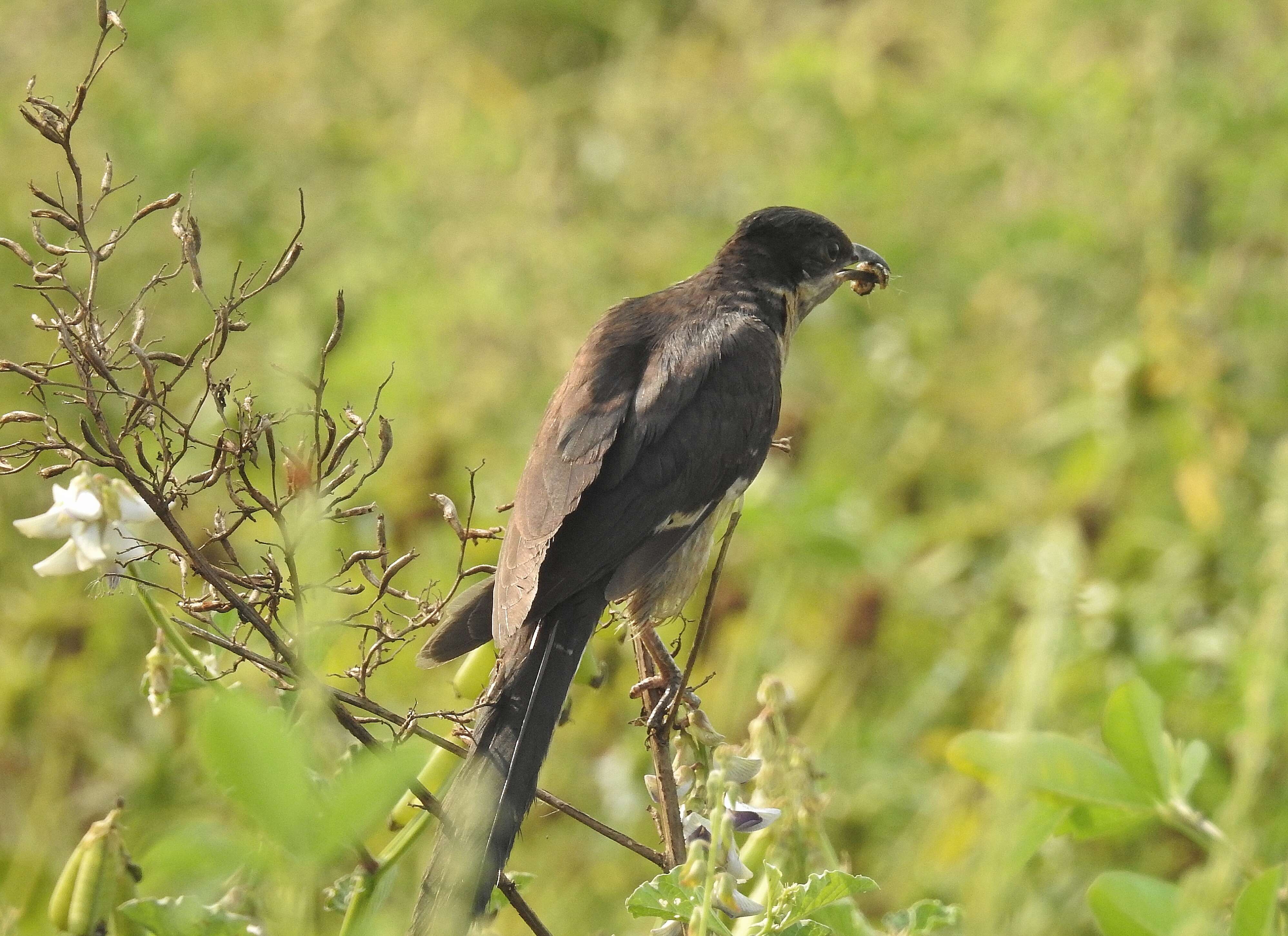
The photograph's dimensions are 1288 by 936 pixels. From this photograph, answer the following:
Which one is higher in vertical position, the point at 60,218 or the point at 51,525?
the point at 60,218

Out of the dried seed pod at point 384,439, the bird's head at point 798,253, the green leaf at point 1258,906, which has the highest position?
the bird's head at point 798,253

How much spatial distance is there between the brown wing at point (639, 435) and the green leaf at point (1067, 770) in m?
0.75

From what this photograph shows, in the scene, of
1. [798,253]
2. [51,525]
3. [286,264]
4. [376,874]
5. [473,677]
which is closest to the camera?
[376,874]

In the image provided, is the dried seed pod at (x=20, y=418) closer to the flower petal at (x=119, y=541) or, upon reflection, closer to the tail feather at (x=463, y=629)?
the flower petal at (x=119, y=541)

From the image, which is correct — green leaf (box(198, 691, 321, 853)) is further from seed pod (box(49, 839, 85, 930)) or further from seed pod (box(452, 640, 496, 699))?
seed pod (box(452, 640, 496, 699))

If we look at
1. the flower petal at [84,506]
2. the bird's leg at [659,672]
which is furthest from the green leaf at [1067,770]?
the flower petal at [84,506]

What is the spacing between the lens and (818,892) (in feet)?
4.73

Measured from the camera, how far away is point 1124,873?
1743mm

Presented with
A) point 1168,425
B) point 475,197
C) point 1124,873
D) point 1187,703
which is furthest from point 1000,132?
point 1124,873

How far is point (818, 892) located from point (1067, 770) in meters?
0.50

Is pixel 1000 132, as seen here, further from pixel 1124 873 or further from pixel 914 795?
pixel 1124 873

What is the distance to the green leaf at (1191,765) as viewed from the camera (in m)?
1.92

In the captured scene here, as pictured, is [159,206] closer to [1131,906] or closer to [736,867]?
[736,867]

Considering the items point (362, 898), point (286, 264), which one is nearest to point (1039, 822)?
point (362, 898)
